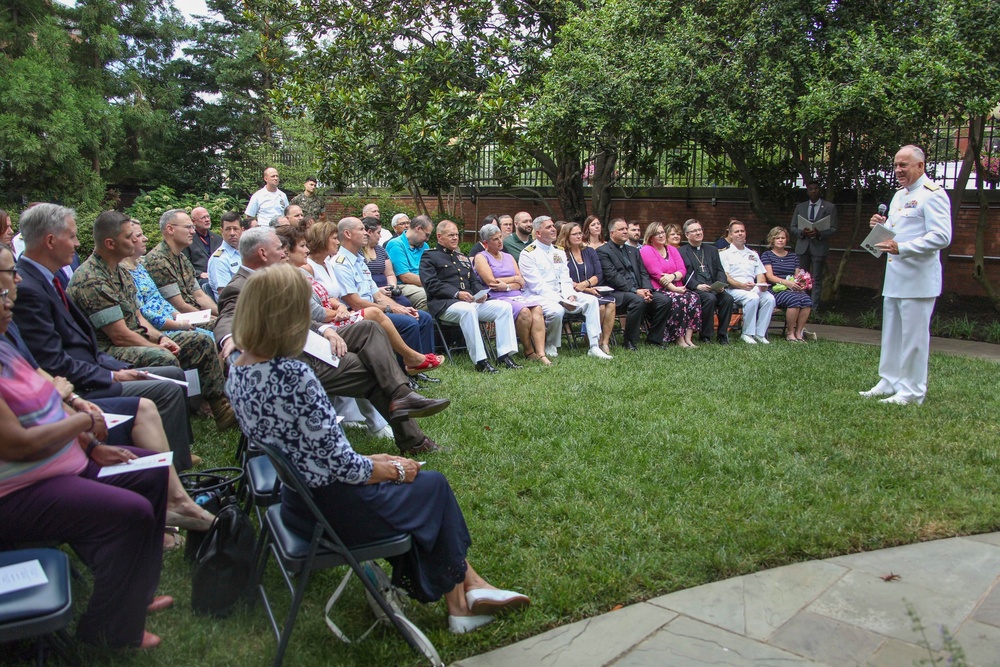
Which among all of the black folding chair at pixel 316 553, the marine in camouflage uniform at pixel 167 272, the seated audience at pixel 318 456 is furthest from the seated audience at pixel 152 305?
the black folding chair at pixel 316 553

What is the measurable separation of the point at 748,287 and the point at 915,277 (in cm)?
360

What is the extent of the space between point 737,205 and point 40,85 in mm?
13920

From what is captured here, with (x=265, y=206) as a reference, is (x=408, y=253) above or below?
below

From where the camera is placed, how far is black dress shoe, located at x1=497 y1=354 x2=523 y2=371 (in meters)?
8.04

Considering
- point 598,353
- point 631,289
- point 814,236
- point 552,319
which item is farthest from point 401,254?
point 814,236

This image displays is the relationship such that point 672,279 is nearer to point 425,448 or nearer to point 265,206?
point 425,448

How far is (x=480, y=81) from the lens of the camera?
13641mm

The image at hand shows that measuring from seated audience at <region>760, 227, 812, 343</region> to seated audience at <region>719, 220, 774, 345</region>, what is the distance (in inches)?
8.1

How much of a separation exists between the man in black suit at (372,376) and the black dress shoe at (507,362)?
9.34ft

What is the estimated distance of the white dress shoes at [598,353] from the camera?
8719 mm

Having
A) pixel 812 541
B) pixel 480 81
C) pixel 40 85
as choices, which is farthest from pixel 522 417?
pixel 40 85

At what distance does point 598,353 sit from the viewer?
29.0 ft

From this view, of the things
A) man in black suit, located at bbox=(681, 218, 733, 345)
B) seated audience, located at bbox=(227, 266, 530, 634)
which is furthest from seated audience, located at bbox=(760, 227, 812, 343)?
seated audience, located at bbox=(227, 266, 530, 634)

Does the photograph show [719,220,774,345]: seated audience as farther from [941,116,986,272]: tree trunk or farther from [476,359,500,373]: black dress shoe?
[476,359,500,373]: black dress shoe
